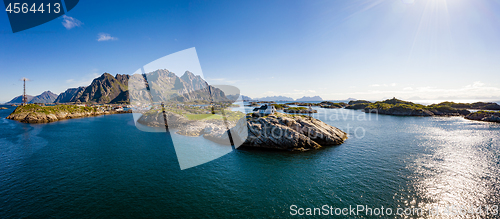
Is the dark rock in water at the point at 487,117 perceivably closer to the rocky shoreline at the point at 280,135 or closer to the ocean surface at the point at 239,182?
the ocean surface at the point at 239,182

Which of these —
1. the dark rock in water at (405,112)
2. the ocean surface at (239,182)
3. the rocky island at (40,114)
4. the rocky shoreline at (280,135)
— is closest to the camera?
the ocean surface at (239,182)

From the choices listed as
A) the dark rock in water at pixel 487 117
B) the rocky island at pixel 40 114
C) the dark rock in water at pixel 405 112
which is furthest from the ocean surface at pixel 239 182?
the dark rock in water at pixel 405 112

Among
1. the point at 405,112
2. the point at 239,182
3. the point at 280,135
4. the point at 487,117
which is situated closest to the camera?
the point at 239,182

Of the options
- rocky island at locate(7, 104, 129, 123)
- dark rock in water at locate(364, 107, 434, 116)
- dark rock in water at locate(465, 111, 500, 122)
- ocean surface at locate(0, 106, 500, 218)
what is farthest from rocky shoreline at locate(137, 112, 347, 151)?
dark rock in water at locate(364, 107, 434, 116)

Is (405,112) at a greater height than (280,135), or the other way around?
(280,135)

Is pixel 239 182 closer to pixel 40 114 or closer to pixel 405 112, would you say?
pixel 40 114

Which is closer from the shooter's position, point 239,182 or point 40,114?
point 239,182

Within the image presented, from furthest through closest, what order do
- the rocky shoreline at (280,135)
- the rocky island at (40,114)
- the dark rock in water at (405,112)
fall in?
the dark rock in water at (405,112) → the rocky island at (40,114) → the rocky shoreline at (280,135)

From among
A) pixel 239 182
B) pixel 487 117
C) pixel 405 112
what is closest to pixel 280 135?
pixel 239 182

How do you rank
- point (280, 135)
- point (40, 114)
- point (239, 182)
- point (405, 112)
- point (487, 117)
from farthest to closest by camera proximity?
point (405, 112), point (487, 117), point (40, 114), point (280, 135), point (239, 182)
